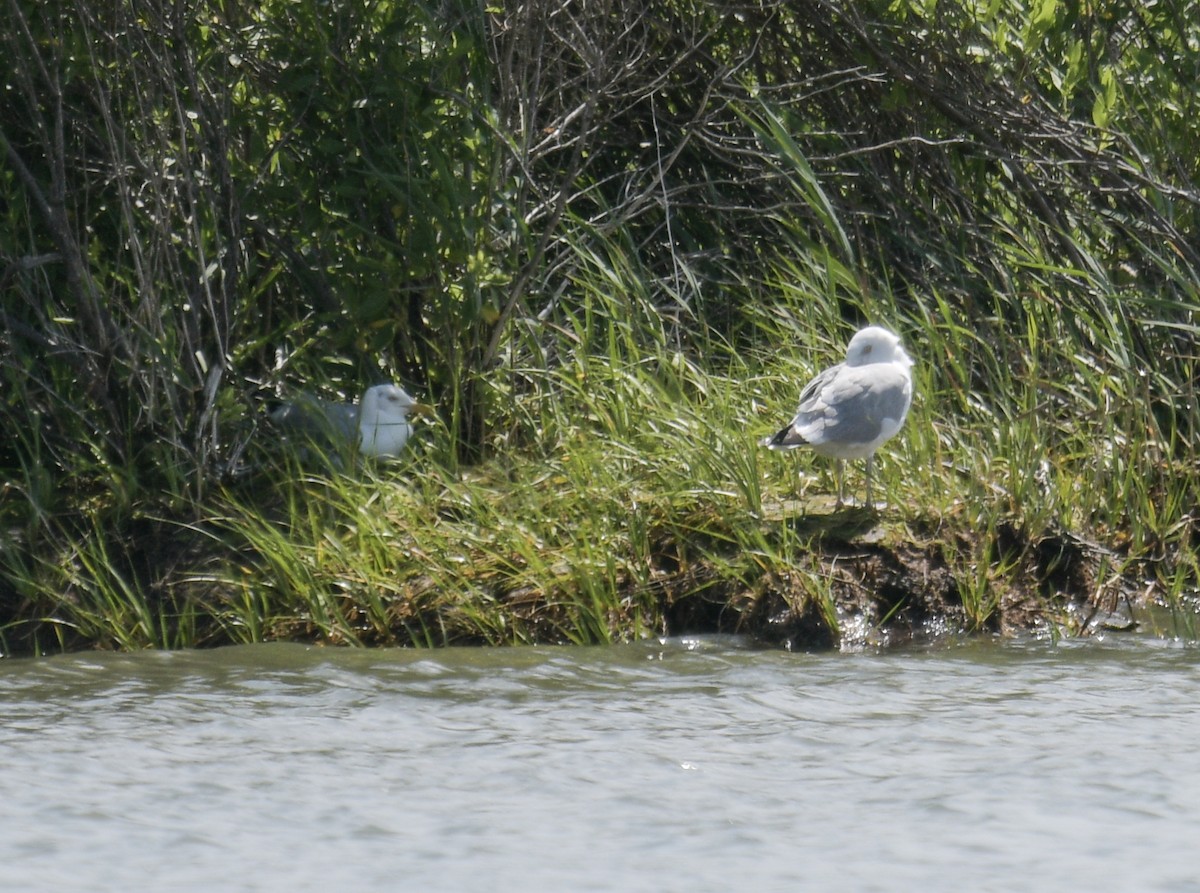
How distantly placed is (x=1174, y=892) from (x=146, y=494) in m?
3.90

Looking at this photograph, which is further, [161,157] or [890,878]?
[161,157]

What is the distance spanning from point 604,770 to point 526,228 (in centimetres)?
281

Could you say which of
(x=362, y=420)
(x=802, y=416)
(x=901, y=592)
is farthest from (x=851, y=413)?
(x=362, y=420)

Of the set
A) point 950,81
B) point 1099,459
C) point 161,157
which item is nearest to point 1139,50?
point 950,81

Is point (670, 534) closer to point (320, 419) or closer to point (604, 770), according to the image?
point (320, 419)

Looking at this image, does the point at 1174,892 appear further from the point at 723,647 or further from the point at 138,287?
the point at 138,287

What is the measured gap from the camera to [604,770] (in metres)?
4.14

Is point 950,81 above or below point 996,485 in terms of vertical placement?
above

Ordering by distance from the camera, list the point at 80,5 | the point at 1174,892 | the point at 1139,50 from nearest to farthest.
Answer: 1. the point at 1174,892
2. the point at 80,5
3. the point at 1139,50

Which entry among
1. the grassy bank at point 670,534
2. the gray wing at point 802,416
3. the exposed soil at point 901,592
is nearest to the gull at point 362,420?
the grassy bank at point 670,534

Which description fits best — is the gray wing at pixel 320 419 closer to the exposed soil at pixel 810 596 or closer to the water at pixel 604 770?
the exposed soil at pixel 810 596

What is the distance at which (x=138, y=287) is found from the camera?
21.2 ft

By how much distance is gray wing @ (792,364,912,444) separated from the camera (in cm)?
572

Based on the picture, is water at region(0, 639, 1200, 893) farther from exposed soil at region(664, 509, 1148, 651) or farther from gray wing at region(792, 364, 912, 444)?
gray wing at region(792, 364, 912, 444)
